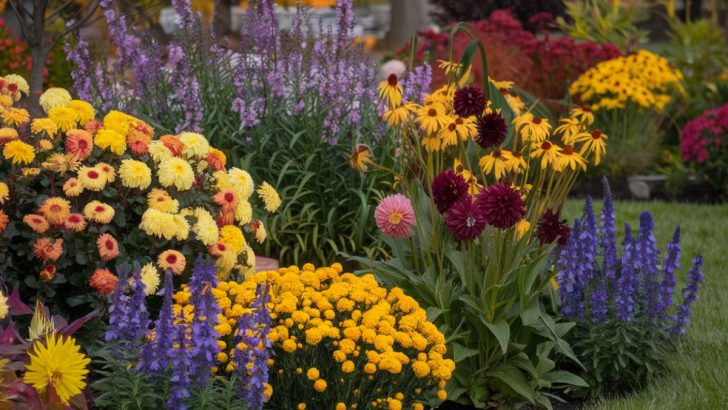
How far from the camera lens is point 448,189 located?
3.77 metres

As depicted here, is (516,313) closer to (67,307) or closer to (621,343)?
(621,343)

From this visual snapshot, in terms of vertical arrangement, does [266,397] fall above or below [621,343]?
above

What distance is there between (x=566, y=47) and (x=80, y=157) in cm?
764

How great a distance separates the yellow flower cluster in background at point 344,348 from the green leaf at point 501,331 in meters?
0.29

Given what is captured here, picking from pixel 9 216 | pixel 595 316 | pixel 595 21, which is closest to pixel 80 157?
pixel 9 216

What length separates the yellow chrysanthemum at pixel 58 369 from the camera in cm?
293

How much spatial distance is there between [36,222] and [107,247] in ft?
0.91

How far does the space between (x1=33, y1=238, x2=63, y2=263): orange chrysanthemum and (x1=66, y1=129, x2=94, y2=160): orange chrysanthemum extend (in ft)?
1.21

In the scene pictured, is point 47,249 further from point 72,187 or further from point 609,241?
point 609,241

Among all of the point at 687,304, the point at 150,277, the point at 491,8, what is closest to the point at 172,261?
the point at 150,277

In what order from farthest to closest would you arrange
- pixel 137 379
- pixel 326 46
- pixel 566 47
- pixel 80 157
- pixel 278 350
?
pixel 566 47 < pixel 326 46 < pixel 80 157 < pixel 278 350 < pixel 137 379

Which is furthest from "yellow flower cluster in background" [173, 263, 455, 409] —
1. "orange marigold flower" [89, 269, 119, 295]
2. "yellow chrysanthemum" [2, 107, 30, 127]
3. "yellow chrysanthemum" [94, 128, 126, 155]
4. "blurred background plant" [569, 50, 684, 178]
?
"blurred background plant" [569, 50, 684, 178]

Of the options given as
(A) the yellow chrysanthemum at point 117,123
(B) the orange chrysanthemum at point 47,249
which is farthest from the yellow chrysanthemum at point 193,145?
(B) the orange chrysanthemum at point 47,249

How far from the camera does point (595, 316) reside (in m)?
4.35
